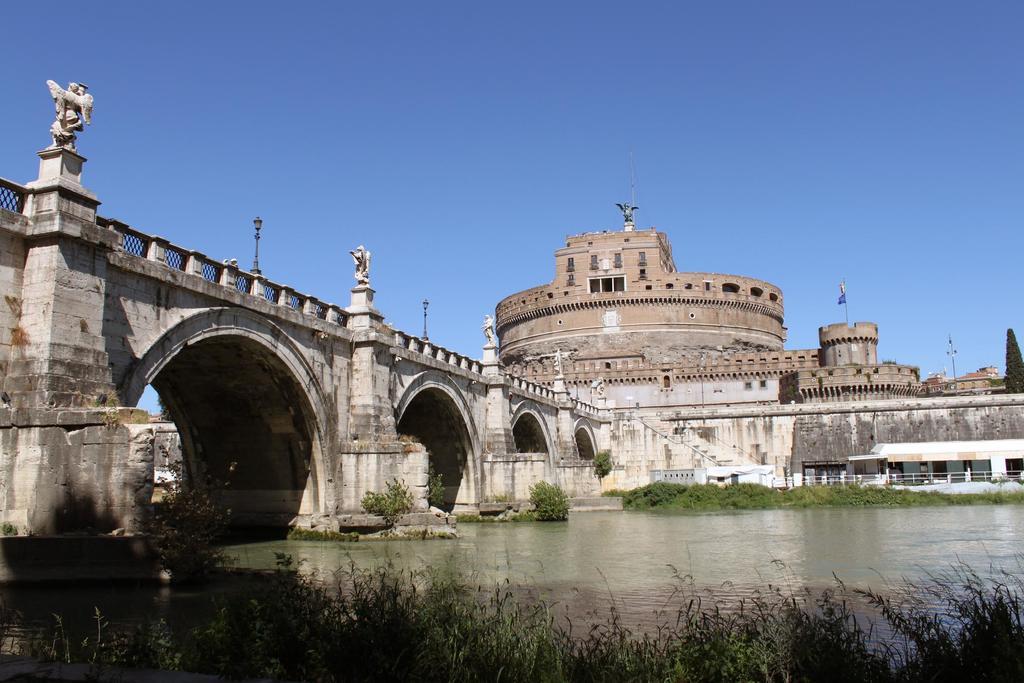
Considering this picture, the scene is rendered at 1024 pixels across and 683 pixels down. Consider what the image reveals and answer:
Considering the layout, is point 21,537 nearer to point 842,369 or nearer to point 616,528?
point 616,528

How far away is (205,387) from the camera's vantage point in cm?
2452

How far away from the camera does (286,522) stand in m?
25.5

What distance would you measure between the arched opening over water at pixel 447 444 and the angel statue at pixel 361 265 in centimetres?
934

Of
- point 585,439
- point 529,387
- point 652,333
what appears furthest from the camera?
point 652,333

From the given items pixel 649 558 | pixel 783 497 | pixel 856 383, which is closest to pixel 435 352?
pixel 649 558

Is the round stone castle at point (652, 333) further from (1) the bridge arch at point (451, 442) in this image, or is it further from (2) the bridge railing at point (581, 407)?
(1) the bridge arch at point (451, 442)

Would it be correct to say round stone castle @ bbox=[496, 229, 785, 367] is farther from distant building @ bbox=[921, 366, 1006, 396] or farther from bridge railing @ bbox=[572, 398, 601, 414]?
bridge railing @ bbox=[572, 398, 601, 414]

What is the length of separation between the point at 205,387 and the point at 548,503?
53.7ft

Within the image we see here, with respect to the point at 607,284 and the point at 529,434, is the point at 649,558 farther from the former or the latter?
the point at 607,284

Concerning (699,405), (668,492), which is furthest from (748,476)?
(699,405)

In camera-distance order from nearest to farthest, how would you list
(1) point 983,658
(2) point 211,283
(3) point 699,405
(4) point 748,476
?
1. (1) point 983,658
2. (2) point 211,283
3. (4) point 748,476
4. (3) point 699,405

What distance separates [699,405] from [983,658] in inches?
2964

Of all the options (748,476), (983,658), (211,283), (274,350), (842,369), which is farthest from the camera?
(842,369)

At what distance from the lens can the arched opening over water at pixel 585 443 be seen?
190 ft
